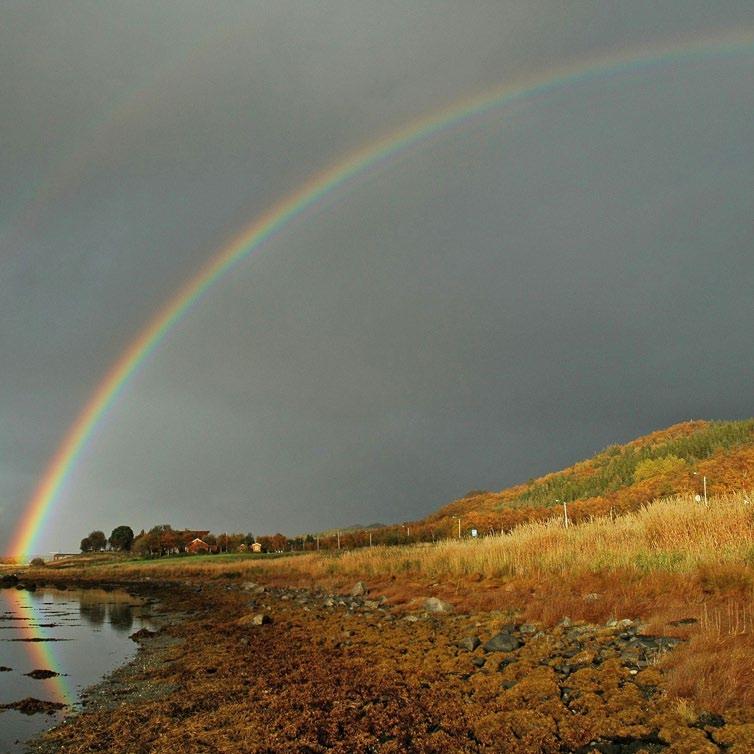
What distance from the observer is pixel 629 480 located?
2589 inches

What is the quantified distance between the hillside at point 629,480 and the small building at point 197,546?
79.1 metres

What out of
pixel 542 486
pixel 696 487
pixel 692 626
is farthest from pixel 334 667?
pixel 542 486

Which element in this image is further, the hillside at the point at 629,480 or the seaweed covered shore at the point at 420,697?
the hillside at the point at 629,480

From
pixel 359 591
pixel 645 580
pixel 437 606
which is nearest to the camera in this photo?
pixel 645 580

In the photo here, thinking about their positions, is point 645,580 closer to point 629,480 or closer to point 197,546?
point 629,480

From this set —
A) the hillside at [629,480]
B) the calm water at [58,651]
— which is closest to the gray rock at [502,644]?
the calm water at [58,651]

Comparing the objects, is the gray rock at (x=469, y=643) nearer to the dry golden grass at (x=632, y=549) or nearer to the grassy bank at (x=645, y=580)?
the grassy bank at (x=645, y=580)

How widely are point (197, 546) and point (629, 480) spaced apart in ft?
403

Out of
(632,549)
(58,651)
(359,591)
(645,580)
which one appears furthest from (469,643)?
(58,651)

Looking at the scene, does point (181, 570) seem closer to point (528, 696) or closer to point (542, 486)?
point (542, 486)

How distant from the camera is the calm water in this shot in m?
12.4

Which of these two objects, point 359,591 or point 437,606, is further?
point 359,591

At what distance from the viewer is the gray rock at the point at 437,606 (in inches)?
738

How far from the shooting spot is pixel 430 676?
37.8ft
